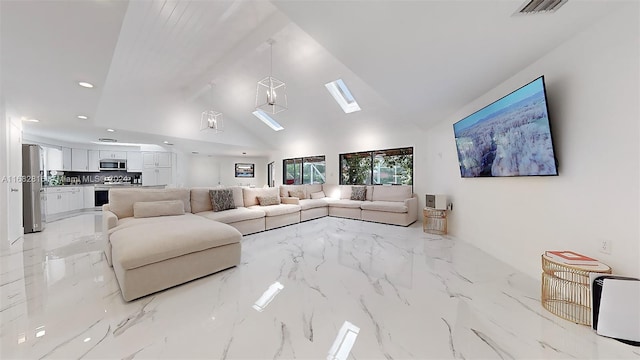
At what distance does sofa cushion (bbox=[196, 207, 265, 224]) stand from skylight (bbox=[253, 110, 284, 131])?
3.68 m

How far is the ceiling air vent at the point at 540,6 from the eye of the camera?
1.62m

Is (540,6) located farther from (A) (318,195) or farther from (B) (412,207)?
(A) (318,195)

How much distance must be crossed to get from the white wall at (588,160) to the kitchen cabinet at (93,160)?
35.1 ft

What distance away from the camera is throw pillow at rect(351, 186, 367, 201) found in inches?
240

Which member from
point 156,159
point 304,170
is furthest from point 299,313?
point 156,159

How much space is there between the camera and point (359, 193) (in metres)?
6.15

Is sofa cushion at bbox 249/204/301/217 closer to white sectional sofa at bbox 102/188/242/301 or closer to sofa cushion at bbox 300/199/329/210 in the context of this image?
sofa cushion at bbox 300/199/329/210

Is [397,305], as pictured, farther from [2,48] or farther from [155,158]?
[155,158]

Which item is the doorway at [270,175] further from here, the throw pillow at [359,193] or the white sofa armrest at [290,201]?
the throw pillow at [359,193]

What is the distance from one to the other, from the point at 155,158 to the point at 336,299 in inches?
345

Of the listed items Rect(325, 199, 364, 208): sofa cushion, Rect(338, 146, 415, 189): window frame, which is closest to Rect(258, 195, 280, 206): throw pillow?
Rect(325, 199, 364, 208): sofa cushion

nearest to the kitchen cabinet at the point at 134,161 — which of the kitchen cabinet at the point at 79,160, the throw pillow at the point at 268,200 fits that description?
the kitchen cabinet at the point at 79,160

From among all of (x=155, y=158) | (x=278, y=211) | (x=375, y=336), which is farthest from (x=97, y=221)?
(x=375, y=336)

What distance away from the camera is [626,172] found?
1.60 meters
